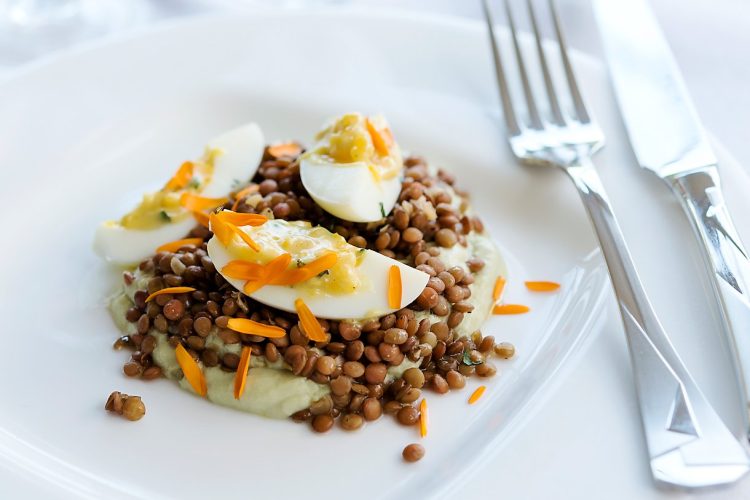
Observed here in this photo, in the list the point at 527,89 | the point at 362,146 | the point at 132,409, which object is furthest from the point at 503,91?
the point at 132,409

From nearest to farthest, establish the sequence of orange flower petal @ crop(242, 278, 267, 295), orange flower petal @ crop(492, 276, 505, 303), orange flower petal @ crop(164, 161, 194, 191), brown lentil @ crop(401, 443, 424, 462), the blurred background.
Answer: brown lentil @ crop(401, 443, 424, 462) < orange flower petal @ crop(242, 278, 267, 295) < orange flower petal @ crop(492, 276, 505, 303) < orange flower petal @ crop(164, 161, 194, 191) < the blurred background

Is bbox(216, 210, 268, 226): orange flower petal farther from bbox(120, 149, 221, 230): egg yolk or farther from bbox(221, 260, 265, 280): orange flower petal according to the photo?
bbox(120, 149, 221, 230): egg yolk

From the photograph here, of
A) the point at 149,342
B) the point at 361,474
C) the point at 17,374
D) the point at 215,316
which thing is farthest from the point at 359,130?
the point at 17,374

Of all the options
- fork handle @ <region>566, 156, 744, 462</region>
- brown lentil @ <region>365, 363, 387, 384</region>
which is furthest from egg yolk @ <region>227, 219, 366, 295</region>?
fork handle @ <region>566, 156, 744, 462</region>

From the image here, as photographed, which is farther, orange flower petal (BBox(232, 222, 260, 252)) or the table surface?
orange flower petal (BBox(232, 222, 260, 252))

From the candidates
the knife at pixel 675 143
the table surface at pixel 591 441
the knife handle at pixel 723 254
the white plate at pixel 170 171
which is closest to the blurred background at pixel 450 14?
the white plate at pixel 170 171

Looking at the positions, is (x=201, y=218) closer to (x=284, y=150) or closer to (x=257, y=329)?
(x=284, y=150)
